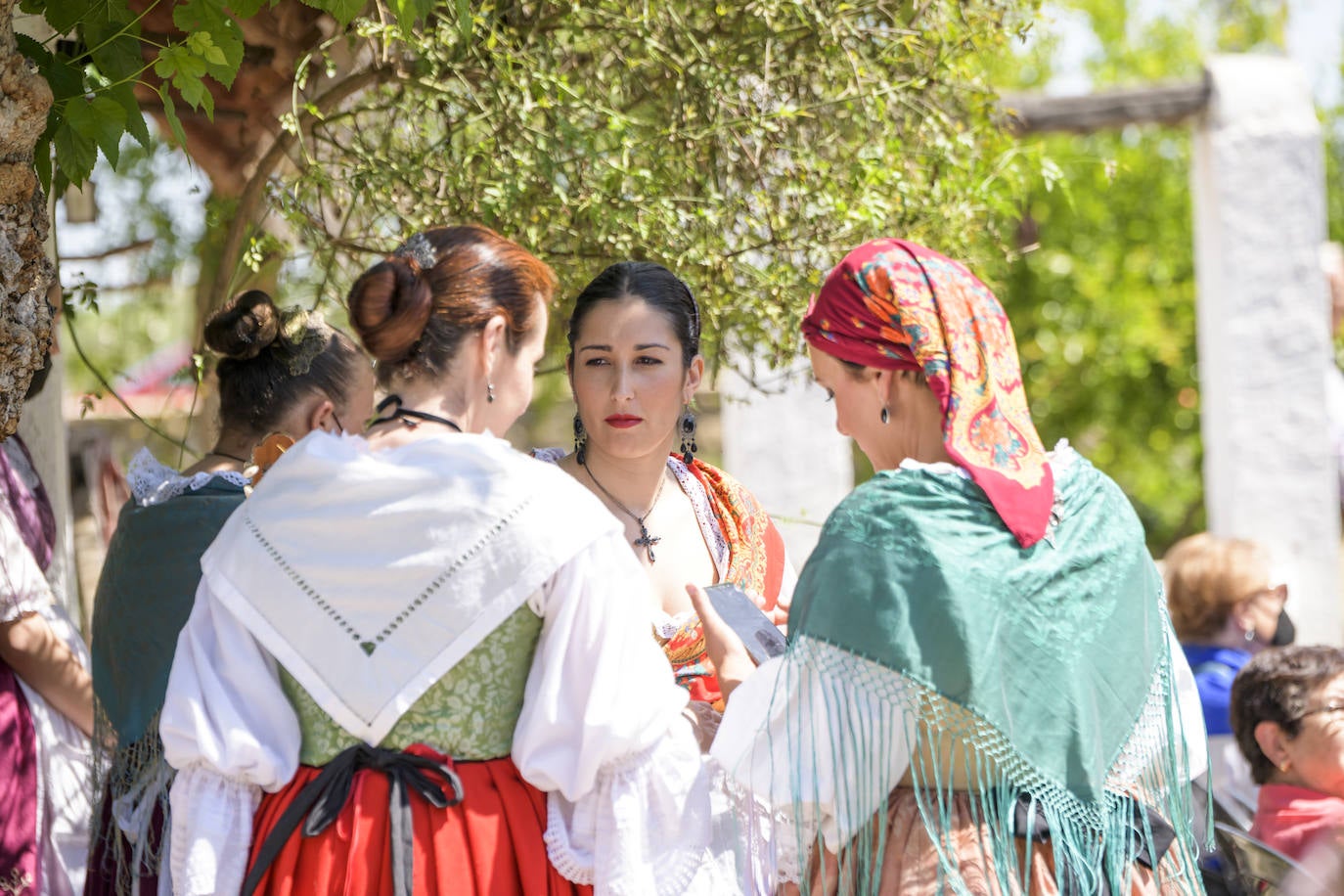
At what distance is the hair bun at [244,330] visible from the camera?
2.87 metres

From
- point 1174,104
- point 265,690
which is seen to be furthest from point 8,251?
point 1174,104

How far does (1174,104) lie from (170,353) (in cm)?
1206

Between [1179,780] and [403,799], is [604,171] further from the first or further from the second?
[1179,780]

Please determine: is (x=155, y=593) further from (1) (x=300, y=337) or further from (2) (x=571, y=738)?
(2) (x=571, y=738)

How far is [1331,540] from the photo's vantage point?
6.74 metres

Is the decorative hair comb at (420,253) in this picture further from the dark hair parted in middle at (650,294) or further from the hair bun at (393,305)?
the dark hair parted in middle at (650,294)

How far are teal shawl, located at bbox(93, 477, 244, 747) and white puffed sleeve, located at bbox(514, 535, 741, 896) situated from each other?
0.97m

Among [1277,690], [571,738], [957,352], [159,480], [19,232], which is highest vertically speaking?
[19,232]

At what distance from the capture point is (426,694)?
2.10 m

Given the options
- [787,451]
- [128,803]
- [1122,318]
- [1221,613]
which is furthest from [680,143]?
[1122,318]

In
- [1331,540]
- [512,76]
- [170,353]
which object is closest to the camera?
[512,76]

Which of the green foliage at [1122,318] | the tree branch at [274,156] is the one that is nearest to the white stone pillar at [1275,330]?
the green foliage at [1122,318]

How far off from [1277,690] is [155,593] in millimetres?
2540

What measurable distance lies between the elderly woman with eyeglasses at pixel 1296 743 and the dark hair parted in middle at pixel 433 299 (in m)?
2.10
